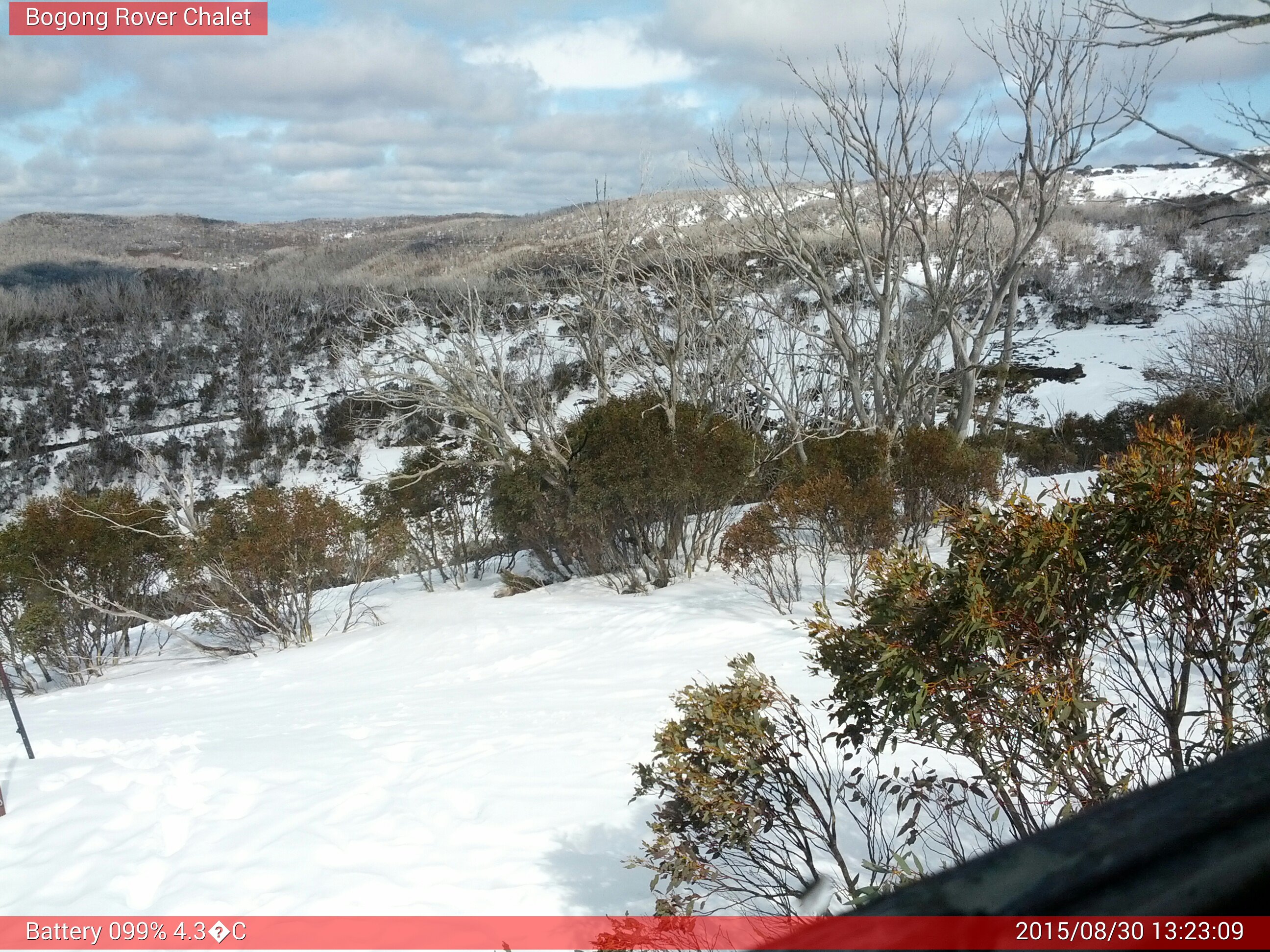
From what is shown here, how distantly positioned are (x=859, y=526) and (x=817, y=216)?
541 centimetres

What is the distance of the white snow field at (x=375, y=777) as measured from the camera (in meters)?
3.58

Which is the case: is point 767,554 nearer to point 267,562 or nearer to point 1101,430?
point 267,562

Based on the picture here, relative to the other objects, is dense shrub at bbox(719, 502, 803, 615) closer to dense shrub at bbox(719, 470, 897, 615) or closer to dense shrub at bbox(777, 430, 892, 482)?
dense shrub at bbox(719, 470, 897, 615)

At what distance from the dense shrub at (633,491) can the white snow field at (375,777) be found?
149cm

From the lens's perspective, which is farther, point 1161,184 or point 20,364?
point 1161,184

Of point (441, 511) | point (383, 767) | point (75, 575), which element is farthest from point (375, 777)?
point (75, 575)

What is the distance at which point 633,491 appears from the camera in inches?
368

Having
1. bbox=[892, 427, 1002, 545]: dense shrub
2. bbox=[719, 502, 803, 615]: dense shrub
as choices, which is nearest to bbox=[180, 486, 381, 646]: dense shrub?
bbox=[719, 502, 803, 615]: dense shrub

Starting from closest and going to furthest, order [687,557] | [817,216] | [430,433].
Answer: [687,557] < [817,216] < [430,433]

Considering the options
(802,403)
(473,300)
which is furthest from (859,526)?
(802,403)

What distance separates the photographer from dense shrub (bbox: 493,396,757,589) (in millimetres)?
9430

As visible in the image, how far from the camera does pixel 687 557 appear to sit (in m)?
10.2

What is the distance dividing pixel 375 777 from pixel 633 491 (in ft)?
16.6

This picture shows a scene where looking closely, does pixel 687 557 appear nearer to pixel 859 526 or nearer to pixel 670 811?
pixel 859 526
